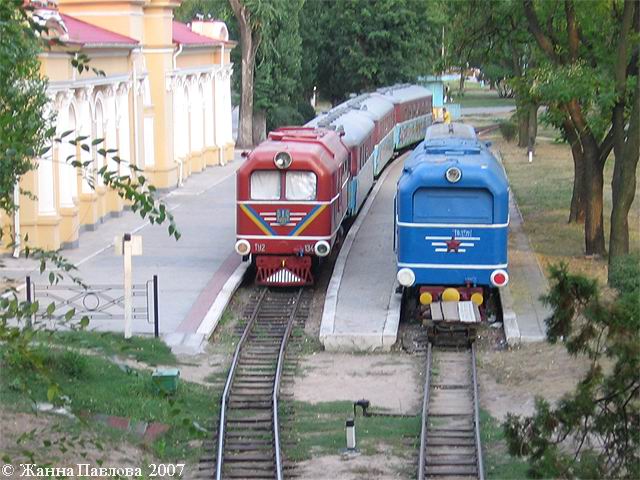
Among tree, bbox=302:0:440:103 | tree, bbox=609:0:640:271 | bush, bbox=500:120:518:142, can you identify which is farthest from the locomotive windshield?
tree, bbox=302:0:440:103

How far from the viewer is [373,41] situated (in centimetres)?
6219

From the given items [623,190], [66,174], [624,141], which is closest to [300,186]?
[623,190]

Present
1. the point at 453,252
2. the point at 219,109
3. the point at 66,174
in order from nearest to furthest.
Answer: the point at 453,252 → the point at 66,174 → the point at 219,109

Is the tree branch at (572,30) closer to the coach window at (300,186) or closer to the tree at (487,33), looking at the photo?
the tree at (487,33)

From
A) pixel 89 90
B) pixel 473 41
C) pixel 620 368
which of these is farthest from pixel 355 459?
pixel 89 90

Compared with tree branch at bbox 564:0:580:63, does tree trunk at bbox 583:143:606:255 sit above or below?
below

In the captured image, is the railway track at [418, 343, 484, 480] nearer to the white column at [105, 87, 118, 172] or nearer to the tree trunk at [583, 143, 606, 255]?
the tree trunk at [583, 143, 606, 255]

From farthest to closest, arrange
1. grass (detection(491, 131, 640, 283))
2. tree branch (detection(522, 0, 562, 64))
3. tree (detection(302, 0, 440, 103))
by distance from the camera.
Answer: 1. tree (detection(302, 0, 440, 103))
2. grass (detection(491, 131, 640, 283))
3. tree branch (detection(522, 0, 562, 64))

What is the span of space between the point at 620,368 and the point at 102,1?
28.5 m

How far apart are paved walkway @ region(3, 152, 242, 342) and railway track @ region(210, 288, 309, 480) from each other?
42.4 inches

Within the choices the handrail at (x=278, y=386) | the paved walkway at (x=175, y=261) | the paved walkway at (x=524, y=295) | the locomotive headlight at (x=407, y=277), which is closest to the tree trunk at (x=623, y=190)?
the paved walkway at (x=524, y=295)

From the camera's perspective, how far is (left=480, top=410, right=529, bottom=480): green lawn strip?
476 inches

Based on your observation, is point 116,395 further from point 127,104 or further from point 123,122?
point 127,104

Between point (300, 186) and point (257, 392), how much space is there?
6818 millimetres
